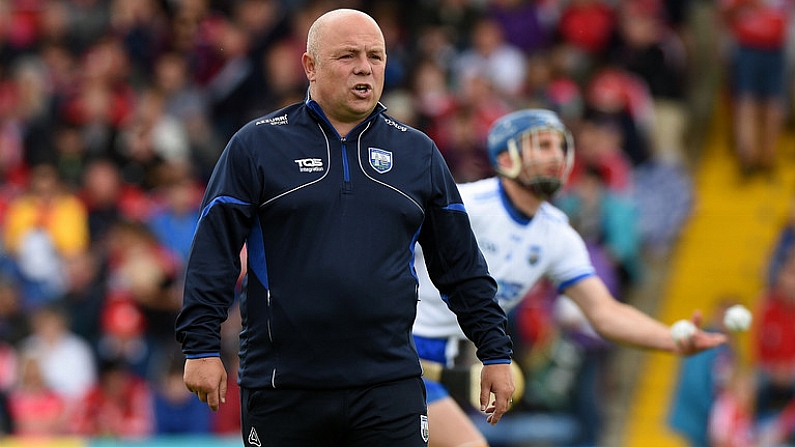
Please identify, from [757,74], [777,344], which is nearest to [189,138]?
[757,74]

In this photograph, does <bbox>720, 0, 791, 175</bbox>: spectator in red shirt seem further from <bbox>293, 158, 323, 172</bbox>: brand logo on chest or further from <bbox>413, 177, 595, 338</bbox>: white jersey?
<bbox>293, 158, 323, 172</bbox>: brand logo on chest

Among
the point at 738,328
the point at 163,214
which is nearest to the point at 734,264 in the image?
the point at 163,214

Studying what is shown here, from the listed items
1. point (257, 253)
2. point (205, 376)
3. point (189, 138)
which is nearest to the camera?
point (205, 376)

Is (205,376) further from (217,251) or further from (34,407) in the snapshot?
(34,407)

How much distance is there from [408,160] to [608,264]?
24.0 feet

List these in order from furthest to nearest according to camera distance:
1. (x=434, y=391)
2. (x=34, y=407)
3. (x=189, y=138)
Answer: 1. (x=189, y=138)
2. (x=34, y=407)
3. (x=434, y=391)

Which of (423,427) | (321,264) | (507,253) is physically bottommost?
(423,427)

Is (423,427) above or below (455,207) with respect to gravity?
below

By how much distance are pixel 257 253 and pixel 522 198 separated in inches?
84.8

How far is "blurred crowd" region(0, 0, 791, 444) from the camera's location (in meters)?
12.2

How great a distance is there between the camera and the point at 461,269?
5.40 metres

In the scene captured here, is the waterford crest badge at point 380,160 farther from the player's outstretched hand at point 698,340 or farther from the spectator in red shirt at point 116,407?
the spectator in red shirt at point 116,407

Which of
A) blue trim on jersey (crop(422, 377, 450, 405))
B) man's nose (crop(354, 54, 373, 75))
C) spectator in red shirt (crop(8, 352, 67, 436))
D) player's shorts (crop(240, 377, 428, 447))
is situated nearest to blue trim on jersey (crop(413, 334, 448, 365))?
blue trim on jersey (crop(422, 377, 450, 405))

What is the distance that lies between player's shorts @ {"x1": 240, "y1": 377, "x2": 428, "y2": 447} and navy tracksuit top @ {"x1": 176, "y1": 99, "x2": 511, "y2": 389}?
47 millimetres
